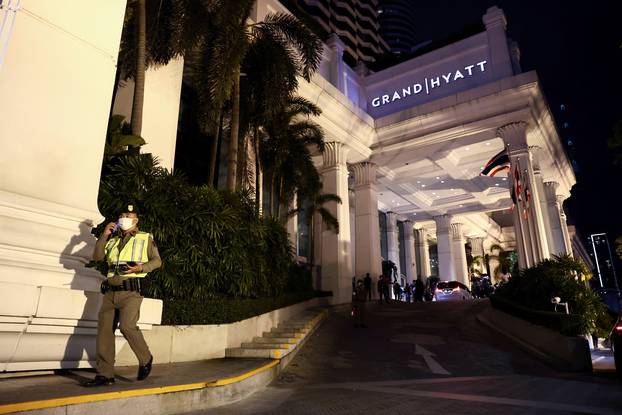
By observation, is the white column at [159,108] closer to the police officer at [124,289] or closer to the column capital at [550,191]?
the police officer at [124,289]

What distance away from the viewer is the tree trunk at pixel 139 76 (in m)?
8.75

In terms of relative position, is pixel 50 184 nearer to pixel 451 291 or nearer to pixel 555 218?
pixel 451 291

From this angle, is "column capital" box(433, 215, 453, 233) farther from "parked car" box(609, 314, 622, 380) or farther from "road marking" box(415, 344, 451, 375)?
"parked car" box(609, 314, 622, 380)

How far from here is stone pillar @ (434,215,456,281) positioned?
35781mm

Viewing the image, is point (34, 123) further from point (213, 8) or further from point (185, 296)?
point (213, 8)

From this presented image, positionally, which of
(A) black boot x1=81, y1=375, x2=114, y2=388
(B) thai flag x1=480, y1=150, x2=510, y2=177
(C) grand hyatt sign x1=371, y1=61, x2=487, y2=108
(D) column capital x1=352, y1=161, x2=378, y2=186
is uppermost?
(C) grand hyatt sign x1=371, y1=61, x2=487, y2=108

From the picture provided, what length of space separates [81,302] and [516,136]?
20.9 meters

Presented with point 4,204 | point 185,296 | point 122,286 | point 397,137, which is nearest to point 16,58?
point 4,204

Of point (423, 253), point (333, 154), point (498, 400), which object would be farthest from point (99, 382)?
point (423, 253)

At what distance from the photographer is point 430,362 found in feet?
24.3

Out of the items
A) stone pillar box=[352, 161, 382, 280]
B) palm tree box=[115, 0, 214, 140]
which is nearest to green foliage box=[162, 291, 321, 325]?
palm tree box=[115, 0, 214, 140]

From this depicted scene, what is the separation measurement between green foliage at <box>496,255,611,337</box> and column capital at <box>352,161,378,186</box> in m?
13.1

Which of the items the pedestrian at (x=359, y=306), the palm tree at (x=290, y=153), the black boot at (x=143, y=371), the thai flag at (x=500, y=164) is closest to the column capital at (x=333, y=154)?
the palm tree at (x=290, y=153)

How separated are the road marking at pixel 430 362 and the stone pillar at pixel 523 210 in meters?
12.2
